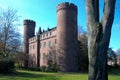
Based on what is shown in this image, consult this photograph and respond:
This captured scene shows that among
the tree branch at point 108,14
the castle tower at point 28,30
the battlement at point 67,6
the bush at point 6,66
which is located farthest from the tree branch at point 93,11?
the castle tower at point 28,30

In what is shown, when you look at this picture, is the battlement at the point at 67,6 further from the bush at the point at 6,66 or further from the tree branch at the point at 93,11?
the tree branch at the point at 93,11

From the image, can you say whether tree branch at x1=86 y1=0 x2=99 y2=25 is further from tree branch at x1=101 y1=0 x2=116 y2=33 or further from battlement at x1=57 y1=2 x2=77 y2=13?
battlement at x1=57 y1=2 x2=77 y2=13

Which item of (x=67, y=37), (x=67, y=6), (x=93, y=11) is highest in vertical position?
(x=67, y=6)

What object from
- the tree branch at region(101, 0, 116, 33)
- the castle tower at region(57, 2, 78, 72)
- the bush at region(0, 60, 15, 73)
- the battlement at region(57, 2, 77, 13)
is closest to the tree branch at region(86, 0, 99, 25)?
the tree branch at region(101, 0, 116, 33)

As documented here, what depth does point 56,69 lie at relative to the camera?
39.2 metres

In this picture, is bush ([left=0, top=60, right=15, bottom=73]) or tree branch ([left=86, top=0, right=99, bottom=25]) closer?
tree branch ([left=86, top=0, right=99, bottom=25])

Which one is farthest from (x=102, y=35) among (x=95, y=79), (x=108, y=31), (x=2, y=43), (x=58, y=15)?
(x=58, y=15)

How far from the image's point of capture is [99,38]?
237 inches

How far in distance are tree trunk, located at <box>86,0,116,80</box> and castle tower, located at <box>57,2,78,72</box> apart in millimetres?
32363

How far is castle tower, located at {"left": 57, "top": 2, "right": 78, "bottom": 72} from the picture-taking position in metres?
38.6

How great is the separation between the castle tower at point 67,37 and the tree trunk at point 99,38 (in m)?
32.4

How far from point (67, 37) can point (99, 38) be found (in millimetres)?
32707

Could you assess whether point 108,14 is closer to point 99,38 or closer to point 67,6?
point 99,38

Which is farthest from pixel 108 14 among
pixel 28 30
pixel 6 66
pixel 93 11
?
pixel 28 30
